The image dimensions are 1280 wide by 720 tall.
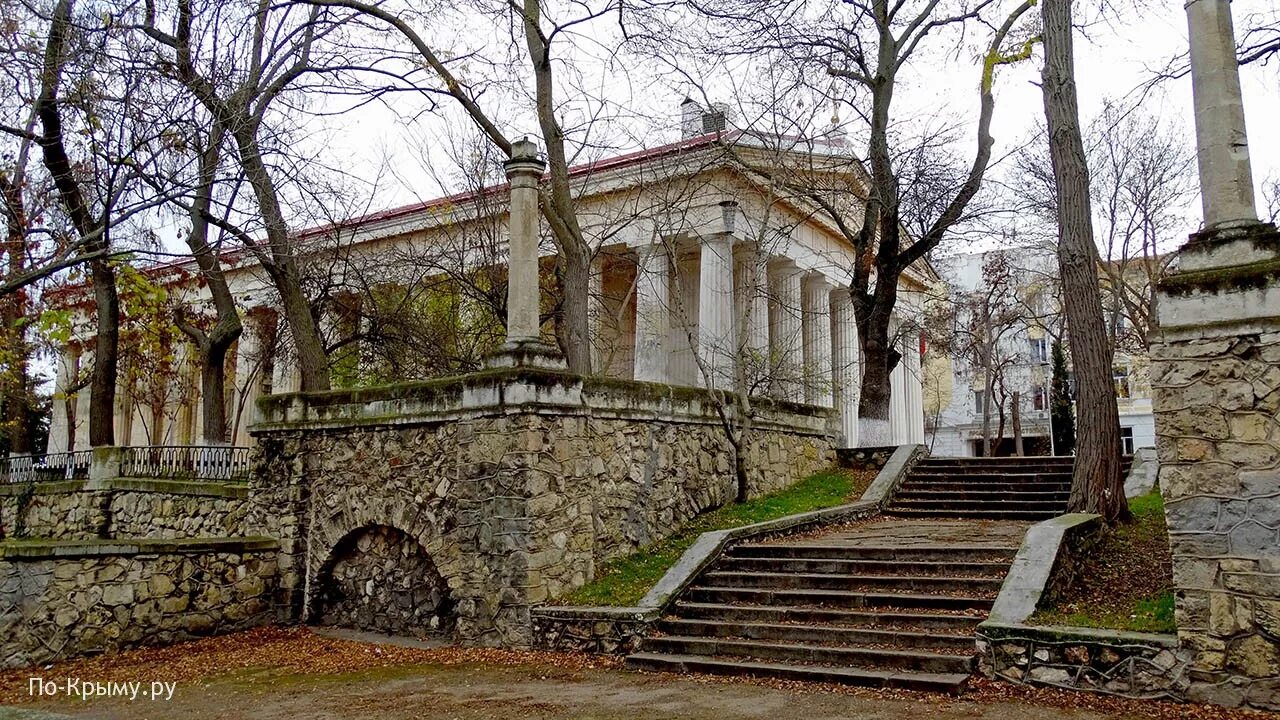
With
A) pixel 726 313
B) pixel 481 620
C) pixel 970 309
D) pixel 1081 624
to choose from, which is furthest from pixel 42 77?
pixel 970 309

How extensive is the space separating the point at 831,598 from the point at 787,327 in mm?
14625

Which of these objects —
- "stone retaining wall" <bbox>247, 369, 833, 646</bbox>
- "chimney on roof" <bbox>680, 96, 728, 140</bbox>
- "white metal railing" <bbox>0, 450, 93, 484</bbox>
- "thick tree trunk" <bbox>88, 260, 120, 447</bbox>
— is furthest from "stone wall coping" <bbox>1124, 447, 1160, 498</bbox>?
"white metal railing" <bbox>0, 450, 93, 484</bbox>

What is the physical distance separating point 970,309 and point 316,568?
24.6 m

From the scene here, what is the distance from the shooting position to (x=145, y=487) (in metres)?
16.2

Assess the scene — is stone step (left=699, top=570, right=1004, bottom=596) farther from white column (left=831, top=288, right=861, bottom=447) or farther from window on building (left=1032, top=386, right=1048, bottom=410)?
window on building (left=1032, top=386, right=1048, bottom=410)

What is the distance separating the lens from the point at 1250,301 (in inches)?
263

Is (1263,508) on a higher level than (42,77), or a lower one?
lower

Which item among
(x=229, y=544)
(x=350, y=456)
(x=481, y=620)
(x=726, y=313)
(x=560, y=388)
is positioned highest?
(x=726, y=313)

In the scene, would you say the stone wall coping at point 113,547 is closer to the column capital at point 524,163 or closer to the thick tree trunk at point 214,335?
the column capital at point 524,163

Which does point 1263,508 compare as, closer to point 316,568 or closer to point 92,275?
point 316,568

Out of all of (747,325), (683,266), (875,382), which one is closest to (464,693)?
(875,382)

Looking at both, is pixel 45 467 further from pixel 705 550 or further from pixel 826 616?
pixel 826 616

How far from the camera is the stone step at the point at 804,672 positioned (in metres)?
7.18

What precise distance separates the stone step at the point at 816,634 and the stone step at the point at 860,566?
1394 millimetres
